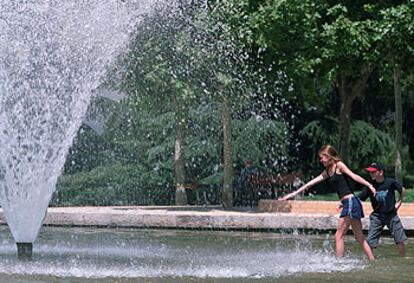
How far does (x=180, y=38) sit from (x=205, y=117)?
5.32m

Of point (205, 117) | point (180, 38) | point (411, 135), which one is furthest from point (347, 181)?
point (411, 135)

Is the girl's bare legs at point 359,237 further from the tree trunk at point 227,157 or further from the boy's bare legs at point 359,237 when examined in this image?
the tree trunk at point 227,157

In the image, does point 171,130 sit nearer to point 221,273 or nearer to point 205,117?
point 205,117

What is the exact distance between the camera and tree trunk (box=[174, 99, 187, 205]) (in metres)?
27.2

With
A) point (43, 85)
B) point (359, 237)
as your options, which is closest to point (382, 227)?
point (359, 237)

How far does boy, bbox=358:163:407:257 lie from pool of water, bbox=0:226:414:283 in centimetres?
28

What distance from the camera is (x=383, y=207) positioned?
49.1 feet

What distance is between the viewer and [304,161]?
35281 millimetres

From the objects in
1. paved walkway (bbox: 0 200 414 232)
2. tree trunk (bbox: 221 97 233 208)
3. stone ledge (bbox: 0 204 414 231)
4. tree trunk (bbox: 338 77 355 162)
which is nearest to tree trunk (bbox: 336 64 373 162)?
tree trunk (bbox: 338 77 355 162)

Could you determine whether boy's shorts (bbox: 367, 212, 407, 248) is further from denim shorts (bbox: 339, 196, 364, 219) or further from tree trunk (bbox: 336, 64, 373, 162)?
tree trunk (bbox: 336, 64, 373, 162)

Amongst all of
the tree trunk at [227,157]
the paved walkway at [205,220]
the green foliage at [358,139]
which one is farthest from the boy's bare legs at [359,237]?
the green foliage at [358,139]

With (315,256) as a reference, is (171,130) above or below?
above

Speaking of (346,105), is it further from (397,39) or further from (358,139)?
(358,139)

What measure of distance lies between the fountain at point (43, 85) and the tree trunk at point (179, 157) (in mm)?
9165
